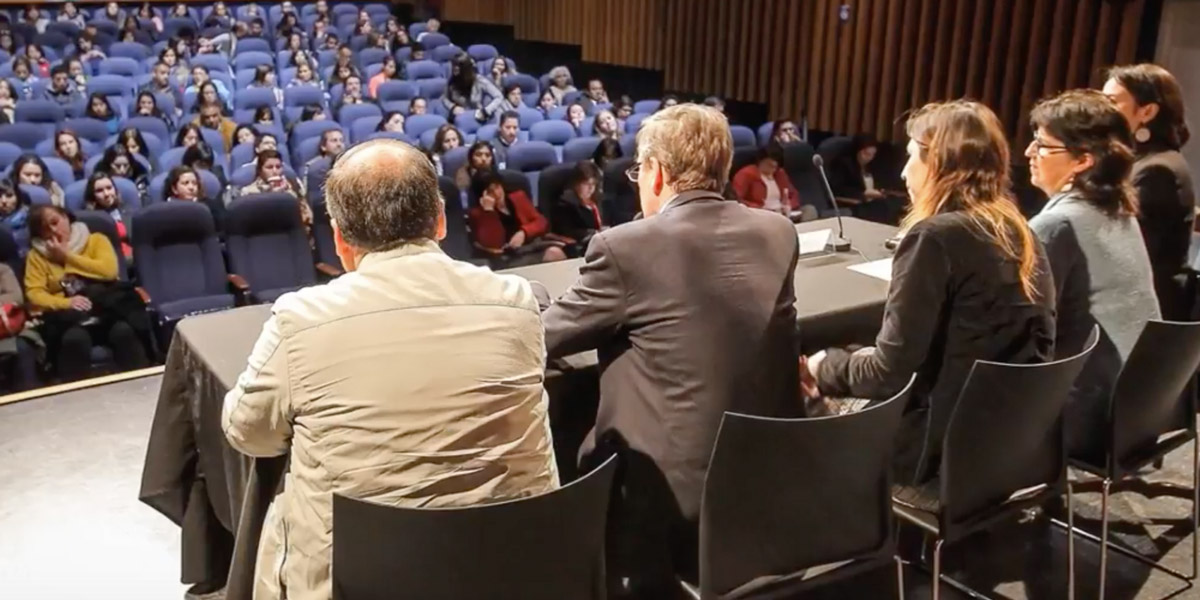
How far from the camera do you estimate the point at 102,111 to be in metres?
7.16

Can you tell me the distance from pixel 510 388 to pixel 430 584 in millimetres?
312

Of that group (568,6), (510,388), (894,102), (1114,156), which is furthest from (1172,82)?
(568,6)

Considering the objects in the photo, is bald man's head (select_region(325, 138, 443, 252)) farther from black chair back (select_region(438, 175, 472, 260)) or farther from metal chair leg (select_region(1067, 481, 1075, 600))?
black chair back (select_region(438, 175, 472, 260))

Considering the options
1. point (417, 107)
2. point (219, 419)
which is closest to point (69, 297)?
point (219, 419)

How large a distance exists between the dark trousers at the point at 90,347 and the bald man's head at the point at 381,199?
3116 mm

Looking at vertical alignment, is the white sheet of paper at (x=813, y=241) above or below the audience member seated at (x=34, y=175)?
above

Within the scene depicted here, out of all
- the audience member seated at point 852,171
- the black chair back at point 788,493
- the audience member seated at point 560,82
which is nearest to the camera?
the black chair back at point 788,493

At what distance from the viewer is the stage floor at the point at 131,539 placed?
2.71 meters

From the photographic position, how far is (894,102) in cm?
788

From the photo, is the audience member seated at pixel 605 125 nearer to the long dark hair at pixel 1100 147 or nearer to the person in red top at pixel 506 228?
the person in red top at pixel 506 228

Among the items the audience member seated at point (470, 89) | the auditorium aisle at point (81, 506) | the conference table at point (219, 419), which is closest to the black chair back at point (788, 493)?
the conference table at point (219, 419)

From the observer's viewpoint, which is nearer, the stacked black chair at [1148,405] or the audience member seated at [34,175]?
the stacked black chair at [1148,405]

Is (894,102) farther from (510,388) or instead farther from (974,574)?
(510,388)

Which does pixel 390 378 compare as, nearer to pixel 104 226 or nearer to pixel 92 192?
pixel 104 226
